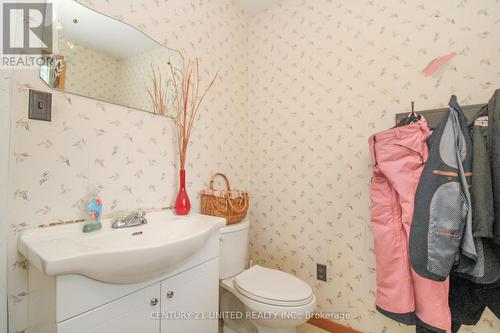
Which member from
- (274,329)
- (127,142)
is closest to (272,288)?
(274,329)

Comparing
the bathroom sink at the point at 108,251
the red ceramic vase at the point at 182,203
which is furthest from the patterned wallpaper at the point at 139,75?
the bathroom sink at the point at 108,251

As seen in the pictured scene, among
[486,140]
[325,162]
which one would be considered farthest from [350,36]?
[486,140]

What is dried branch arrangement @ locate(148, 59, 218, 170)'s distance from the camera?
4.21ft

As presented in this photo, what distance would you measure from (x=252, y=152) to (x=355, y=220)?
3.03 ft

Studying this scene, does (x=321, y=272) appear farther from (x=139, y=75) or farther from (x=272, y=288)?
(x=139, y=75)

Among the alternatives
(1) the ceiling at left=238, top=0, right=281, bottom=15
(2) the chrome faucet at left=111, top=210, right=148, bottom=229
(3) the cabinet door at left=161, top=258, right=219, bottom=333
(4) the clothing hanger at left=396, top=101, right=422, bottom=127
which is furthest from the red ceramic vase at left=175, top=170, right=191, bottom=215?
(1) the ceiling at left=238, top=0, right=281, bottom=15

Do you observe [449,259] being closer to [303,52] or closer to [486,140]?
[486,140]

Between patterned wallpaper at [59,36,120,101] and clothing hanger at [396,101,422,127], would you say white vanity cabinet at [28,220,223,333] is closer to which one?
patterned wallpaper at [59,36,120,101]

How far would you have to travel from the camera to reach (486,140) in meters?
0.93

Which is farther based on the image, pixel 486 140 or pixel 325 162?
pixel 325 162

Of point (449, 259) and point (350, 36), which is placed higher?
point (350, 36)

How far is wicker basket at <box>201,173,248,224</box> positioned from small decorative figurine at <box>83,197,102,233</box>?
0.59m

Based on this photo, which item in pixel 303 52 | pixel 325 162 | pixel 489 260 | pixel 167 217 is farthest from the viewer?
pixel 303 52

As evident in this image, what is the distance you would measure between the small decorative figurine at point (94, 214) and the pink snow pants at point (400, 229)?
1297 millimetres
